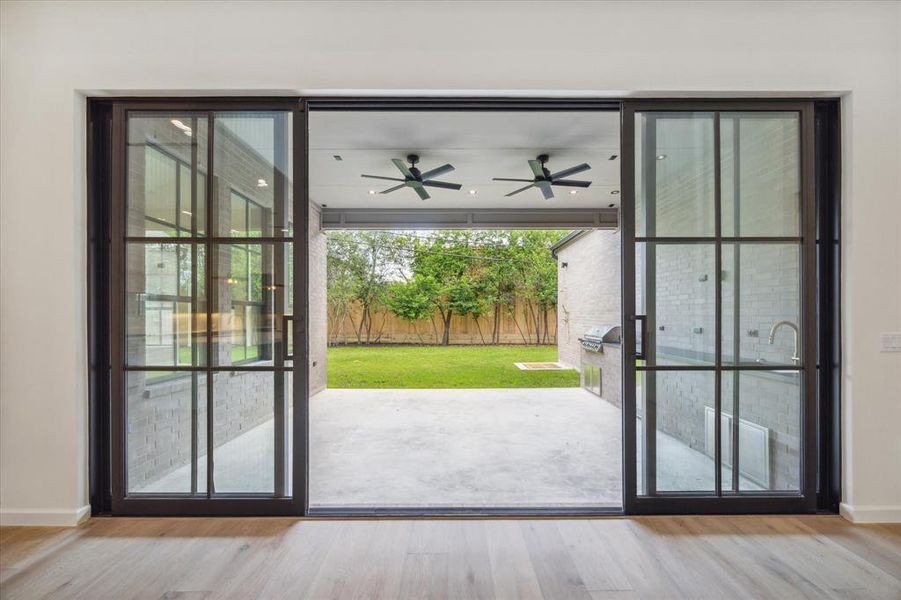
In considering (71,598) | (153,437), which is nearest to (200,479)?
(153,437)

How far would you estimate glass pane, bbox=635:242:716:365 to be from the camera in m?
2.56

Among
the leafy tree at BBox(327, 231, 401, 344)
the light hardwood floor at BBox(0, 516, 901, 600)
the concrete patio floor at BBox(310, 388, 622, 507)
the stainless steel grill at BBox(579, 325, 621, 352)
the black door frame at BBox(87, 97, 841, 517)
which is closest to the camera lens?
the light hardwood floor at BBox(0, 516, 901, 600)

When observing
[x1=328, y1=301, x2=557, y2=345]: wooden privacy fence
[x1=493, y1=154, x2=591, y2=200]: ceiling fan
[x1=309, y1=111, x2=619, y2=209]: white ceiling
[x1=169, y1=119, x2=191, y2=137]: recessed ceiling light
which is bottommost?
[x1=328, y1=301, x2=557, y2=345]: wooden privacy fence

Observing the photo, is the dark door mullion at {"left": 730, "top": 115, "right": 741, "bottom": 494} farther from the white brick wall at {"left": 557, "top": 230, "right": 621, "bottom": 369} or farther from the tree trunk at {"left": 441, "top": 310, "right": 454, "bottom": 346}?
the tree trunk at {"left": 441, "top": 310, "right": 454, "bottom": 346}

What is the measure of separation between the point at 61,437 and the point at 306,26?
2.56 meters

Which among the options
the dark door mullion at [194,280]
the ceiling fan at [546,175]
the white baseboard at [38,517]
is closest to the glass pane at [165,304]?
the dark door mullion at [194,280]

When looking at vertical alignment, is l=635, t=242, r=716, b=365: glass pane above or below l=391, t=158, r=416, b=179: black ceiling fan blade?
below

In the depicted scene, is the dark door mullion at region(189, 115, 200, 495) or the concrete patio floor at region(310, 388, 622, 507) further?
the concrete patio floor at region(310, 388, 622, 507)

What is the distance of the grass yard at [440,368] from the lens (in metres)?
8.70

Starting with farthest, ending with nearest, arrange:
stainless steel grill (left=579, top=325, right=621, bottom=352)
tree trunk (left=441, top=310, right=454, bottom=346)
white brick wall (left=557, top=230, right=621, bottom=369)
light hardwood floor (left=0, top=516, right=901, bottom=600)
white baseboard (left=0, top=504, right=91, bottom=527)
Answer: tree trunk (left=441, top=310, right=454, bottom=346) → white brick wall (left=557, top=230, right=621, bottom=369) → stainless steel grill (left=579, top=325, right=621, bottom=352) → white baseboard (left=0, top=504, right=91, bottom=527) → light hardwood floor (left=0, top=516, right=901, bottom=600)

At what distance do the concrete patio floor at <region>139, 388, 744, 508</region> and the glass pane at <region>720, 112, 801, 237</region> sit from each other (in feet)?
4.34

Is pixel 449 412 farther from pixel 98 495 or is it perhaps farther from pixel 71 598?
pixel 71 598

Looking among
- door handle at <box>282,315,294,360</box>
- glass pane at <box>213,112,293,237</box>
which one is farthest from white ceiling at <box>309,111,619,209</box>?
door handle at <box>282,315,294,360</box>

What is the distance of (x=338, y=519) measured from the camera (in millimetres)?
2502
